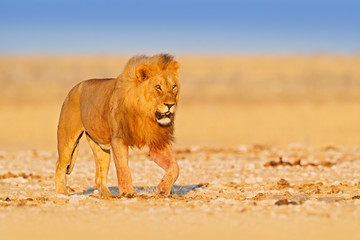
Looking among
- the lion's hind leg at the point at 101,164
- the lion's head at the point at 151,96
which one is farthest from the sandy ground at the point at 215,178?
the lion's head at the point at 151,96

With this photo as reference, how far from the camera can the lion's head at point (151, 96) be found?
7.71 m

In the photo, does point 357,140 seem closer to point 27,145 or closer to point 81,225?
point 27,145

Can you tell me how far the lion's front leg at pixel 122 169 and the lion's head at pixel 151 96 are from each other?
166 millimetres

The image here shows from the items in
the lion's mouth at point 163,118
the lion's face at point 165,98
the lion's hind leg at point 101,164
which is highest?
the lion's face at point 165,98

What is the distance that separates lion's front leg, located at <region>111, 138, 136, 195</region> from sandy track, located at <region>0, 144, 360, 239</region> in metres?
0.22

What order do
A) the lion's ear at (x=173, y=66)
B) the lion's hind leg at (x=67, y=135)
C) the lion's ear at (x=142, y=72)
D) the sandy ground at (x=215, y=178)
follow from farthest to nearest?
the lion's hind leg at (x=67, y=135) < the lion's ear at (x=173, y=66) < the lion's ear at (x=142, y=72) < the sandy ground at (x=215, y=178)

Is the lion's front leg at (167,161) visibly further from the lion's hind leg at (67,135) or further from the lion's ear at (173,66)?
the lion's hind leg at (67,135)

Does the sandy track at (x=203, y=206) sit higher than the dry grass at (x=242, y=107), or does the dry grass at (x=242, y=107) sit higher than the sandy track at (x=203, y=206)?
the sandy track at (x=203, y=206)

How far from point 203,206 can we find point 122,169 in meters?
1.46

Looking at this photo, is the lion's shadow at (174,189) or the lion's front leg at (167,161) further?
the lion's shadow at (174,189)

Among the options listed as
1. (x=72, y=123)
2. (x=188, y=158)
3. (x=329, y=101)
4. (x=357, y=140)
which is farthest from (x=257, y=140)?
(x=329, y=101)

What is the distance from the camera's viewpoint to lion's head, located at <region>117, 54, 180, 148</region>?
771 centimetres

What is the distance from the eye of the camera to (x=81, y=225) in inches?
232

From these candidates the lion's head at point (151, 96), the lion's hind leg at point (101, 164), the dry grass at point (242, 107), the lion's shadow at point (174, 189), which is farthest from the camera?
the dry grass at point (242, 107)
